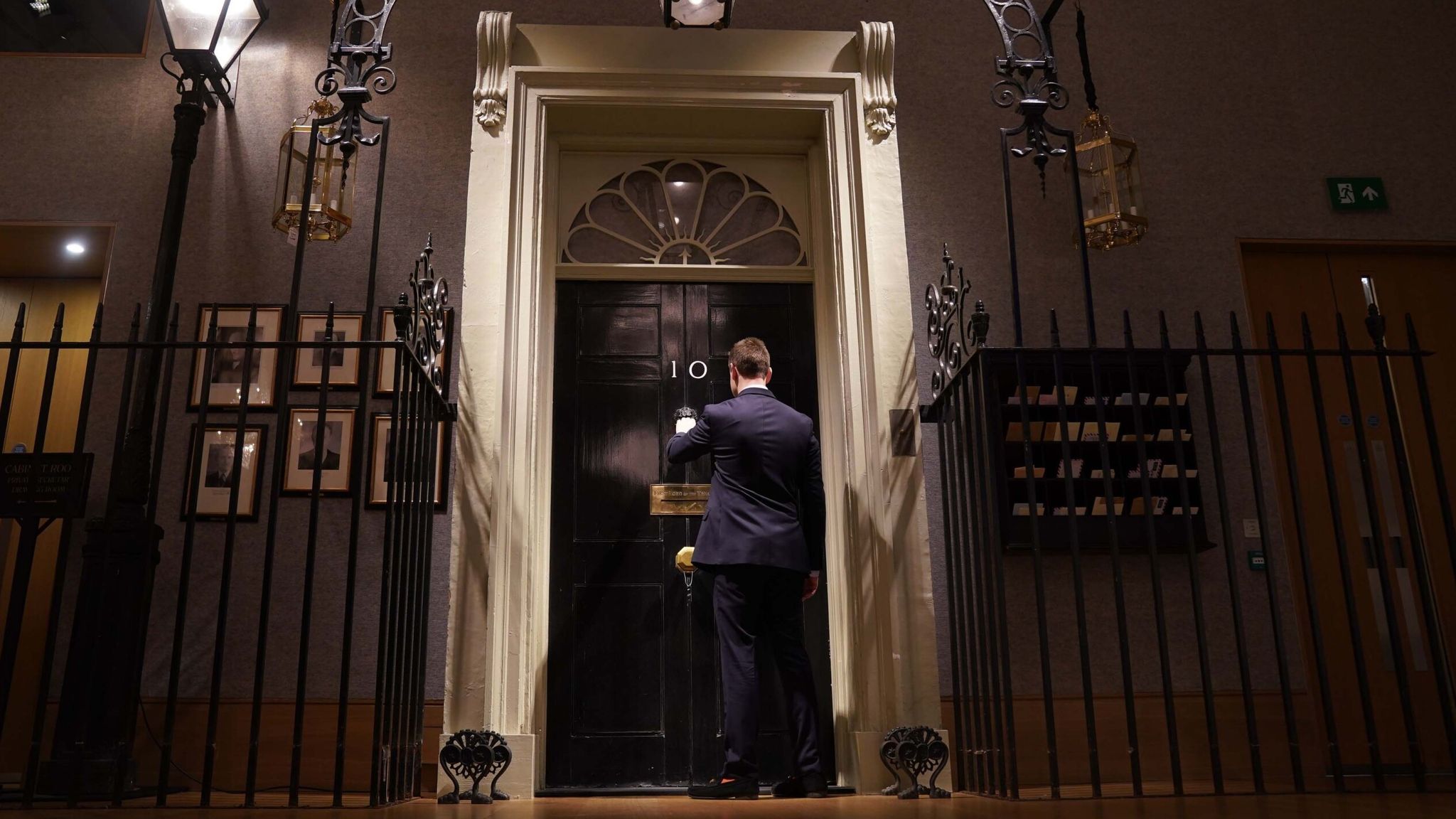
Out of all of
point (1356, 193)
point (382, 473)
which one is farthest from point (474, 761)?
point (1356, 193)

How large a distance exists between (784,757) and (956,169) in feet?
9.20

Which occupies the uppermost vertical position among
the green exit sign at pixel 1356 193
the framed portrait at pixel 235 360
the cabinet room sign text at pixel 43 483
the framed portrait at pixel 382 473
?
the green exit sign at pixel 1356 193

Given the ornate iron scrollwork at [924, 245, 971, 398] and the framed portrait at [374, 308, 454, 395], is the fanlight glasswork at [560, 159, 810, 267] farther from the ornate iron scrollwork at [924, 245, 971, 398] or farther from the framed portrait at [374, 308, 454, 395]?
the ornate iron scrollwork at [924, 245, 971, 398]

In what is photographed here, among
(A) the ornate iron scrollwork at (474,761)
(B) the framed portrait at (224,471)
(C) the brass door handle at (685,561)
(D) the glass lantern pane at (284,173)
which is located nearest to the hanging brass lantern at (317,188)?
(D) the glass lantern pane at (284,173)

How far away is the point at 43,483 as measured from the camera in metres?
3.11

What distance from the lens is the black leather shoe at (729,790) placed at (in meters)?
3.38

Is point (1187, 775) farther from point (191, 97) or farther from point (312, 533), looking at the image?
point (191, 97)

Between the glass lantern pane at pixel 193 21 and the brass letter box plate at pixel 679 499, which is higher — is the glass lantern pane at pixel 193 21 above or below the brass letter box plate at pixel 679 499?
above

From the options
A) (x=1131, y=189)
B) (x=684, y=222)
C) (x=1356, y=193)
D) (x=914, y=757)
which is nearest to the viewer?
(x=914, y=757)

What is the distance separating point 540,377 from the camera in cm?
461

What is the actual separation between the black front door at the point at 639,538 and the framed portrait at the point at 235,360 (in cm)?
126

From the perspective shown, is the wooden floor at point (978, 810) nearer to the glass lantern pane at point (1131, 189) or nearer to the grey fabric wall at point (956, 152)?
the grey fabric wall at point (956, 152)

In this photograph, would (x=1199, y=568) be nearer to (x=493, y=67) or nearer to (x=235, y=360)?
(x=493, y=67)

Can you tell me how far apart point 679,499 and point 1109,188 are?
2.29 metres
